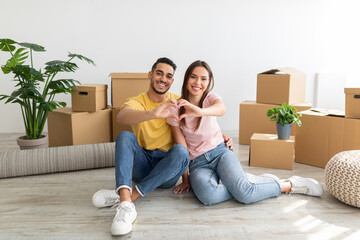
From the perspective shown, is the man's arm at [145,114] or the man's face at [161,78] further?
the man's face at [161,78]

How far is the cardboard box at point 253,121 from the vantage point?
3.04 m

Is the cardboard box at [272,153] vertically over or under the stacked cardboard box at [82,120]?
under

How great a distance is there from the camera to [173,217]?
5.23ft

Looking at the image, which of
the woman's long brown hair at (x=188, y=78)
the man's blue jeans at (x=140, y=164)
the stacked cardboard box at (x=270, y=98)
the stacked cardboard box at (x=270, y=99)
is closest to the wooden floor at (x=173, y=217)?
the man's blue jeans at (x=140, y=164)

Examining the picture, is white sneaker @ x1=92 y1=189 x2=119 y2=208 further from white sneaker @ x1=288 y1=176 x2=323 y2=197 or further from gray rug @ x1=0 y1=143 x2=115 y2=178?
white sneaker @ x1=288 y1=176 x2=323 y2=197

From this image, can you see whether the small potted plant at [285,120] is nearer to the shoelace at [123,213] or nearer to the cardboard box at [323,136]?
the cardboard box at [323,136]

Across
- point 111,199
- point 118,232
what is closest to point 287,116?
point 111,199

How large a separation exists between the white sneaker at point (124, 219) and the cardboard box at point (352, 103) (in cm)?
166

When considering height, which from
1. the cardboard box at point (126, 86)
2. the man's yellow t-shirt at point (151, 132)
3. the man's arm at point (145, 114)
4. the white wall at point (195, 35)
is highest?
the white wall at point (195, 35)

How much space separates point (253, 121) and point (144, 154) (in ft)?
5.19

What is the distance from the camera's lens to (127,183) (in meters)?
1.58

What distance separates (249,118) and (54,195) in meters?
1.92

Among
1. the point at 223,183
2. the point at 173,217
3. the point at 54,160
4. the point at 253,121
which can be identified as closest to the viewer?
the point at 173,217

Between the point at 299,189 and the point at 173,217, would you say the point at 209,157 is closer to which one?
the point at 173,217
